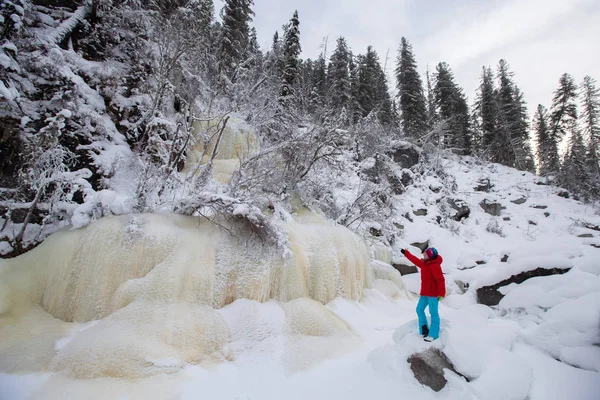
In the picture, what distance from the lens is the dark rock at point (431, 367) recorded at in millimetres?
3273

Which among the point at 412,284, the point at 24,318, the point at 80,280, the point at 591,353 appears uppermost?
the point at 80,280

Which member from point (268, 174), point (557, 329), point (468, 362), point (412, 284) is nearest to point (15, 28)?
point (268, 174)

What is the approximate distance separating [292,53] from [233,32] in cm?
469

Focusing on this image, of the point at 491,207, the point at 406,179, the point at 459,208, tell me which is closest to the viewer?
the point at 459,208

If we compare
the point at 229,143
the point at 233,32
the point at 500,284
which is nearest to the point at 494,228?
the point at 500,284

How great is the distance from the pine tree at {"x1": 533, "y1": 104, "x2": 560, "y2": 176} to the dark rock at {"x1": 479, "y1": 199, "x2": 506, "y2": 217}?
342 inches

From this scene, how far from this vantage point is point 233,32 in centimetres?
1509

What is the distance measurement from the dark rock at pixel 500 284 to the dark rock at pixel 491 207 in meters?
12.2

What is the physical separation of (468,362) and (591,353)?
132 centimetres

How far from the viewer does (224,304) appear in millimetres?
4336

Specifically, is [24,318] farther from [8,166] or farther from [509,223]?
[509,223]

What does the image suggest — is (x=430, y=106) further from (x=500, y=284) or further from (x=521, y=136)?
(x=500, y=284)

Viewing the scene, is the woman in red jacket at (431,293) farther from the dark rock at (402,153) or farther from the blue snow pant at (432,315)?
the dark rock at (402,153)

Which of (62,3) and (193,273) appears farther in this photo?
(62,3)
